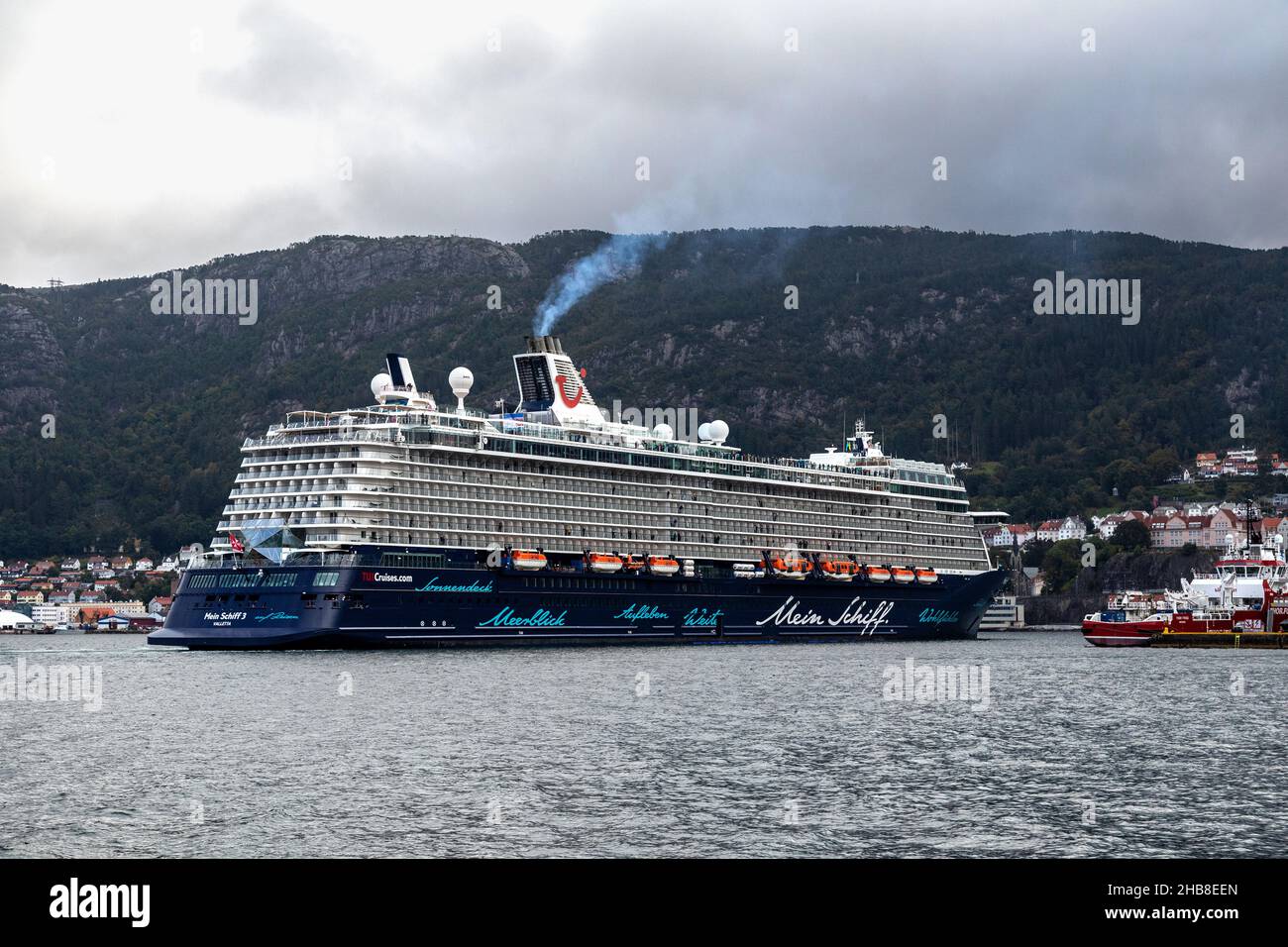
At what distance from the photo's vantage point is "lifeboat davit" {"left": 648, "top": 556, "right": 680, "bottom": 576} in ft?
341

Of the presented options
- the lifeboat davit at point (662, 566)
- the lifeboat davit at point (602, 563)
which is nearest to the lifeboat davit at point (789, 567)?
the lifeboat davit at point (662, 566)

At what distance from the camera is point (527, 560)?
9394 centimetres

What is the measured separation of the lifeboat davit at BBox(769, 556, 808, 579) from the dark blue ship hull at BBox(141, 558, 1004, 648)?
0.79 m

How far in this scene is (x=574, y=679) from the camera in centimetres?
6494

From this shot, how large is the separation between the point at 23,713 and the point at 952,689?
36.0 metres

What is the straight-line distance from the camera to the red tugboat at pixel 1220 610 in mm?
103625

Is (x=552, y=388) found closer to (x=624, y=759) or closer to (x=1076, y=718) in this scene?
(x=1076, y=718)

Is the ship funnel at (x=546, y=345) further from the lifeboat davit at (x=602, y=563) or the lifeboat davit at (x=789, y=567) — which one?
the lifeboat davit at (x=789, y=567)

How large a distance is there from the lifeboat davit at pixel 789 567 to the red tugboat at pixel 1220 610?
20.9m

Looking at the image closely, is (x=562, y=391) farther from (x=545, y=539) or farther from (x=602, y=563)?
(x=602, y=563)

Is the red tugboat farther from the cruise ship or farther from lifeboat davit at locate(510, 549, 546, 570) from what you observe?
lifeboat davit at locate(510, 549, 546, 570)

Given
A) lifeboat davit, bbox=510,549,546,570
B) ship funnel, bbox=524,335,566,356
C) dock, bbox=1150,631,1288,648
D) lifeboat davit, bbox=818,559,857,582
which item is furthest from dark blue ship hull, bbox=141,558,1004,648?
dock, bbox=1150,631,1288,648
